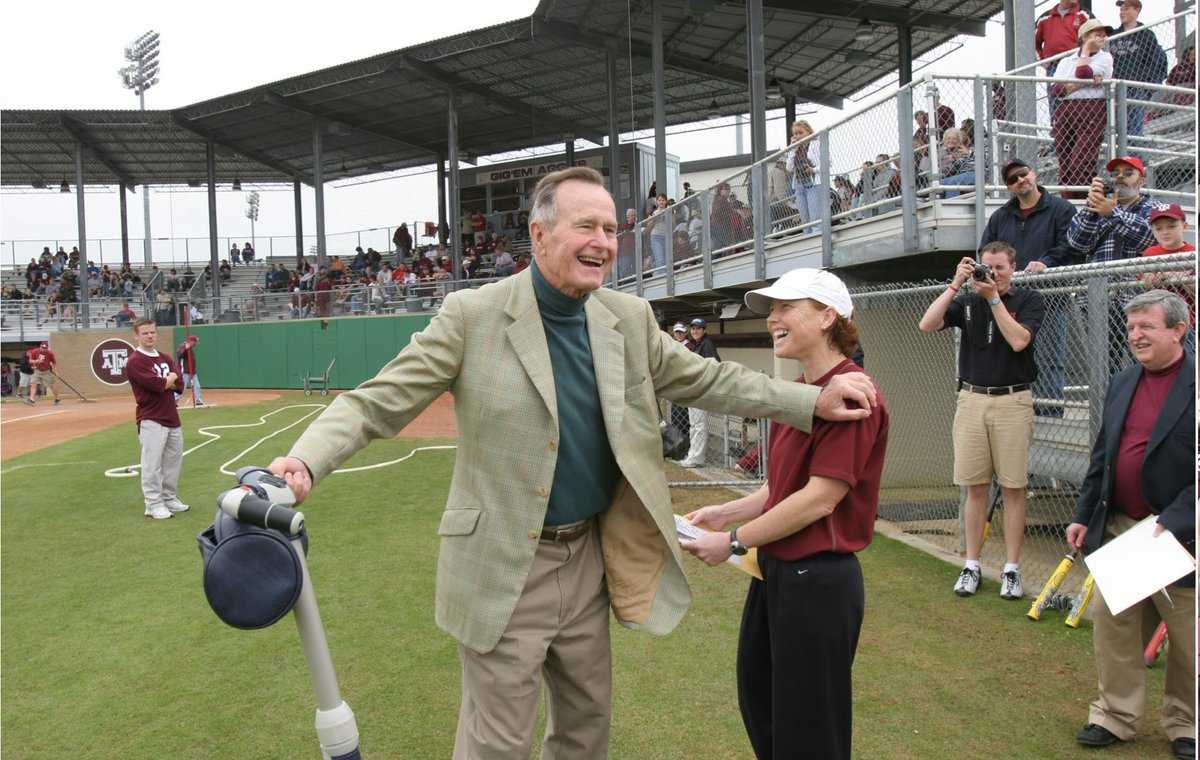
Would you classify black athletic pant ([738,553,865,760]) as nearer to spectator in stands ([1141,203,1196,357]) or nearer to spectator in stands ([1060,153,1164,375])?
spectator in stands ([1141,203,1196,357])

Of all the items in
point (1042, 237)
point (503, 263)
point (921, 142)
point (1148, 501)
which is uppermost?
point (503, 263)

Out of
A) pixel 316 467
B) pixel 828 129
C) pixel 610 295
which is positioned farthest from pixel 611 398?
pixel 828 129

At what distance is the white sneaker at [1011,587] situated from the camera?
566 centimetres

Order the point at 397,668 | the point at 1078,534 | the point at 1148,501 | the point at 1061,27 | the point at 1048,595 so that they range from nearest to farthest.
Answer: the point at 1148,501 < the point at 1078,534 < the point at 397,668 < the point at 1048,595 < the point at 1061,27

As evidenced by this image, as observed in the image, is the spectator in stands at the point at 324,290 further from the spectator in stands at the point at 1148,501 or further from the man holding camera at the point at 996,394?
the spectator in stands at the point at 1148,501

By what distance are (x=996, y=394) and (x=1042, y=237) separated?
1442mm

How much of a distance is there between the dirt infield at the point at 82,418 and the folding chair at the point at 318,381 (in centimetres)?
40

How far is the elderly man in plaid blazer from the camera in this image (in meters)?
2.59

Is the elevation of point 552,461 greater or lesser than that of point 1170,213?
lesser

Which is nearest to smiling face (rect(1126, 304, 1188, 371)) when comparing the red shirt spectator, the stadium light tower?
the red shirt spectator

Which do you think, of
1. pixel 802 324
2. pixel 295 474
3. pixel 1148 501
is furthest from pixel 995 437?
pixel 295 474

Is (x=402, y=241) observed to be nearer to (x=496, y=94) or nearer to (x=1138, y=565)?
(x=496, y=94)

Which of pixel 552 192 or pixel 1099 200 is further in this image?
pixel 1099 200

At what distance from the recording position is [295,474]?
88.2 inches
